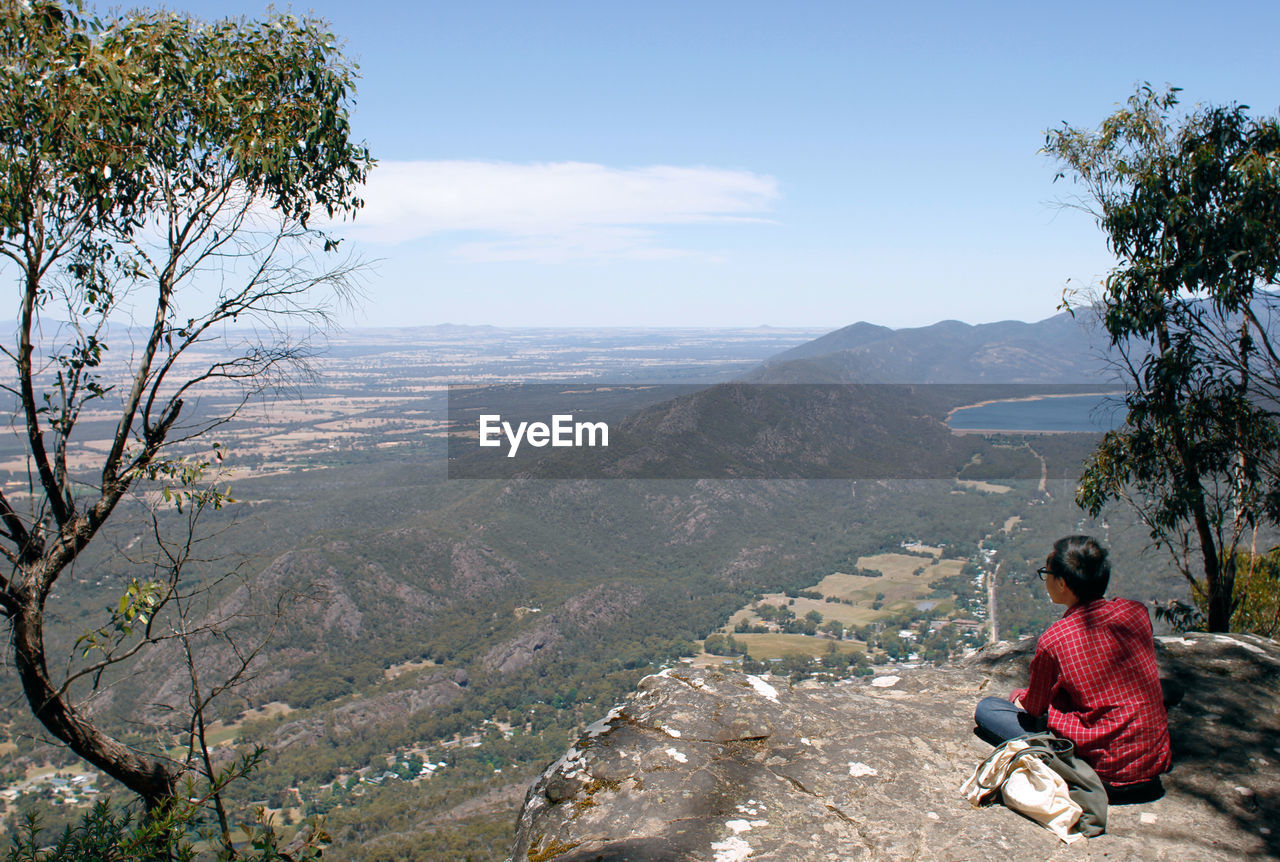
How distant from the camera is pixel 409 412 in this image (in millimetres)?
140750

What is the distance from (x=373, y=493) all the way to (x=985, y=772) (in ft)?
283

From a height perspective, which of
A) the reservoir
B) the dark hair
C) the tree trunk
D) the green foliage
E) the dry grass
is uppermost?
the dark hair

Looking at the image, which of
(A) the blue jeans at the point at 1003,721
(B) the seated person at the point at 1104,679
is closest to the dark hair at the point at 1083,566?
(B) the seated person at the point at 1104,679

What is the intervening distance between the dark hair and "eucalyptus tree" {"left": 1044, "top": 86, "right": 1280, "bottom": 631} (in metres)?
7.67

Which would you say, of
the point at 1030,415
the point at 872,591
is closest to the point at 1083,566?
the point at 872,591

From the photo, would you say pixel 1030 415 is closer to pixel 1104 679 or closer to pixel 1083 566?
pixel 1083 566

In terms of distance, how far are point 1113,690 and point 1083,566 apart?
2.00ft

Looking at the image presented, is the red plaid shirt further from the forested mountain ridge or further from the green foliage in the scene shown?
the forested mountain ridge

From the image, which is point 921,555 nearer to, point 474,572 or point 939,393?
point 474,572

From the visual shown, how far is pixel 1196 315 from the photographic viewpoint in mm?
10680

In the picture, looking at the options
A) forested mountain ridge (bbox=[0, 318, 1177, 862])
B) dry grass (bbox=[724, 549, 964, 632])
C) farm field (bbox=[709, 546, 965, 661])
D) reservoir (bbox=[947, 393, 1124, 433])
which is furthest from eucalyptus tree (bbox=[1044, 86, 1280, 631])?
reservoir (bbox=[947, 393, 1124, 433])

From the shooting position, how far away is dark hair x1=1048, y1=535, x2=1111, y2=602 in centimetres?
389

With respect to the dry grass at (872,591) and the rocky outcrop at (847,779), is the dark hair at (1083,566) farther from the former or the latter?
the dry grass at (872,591)

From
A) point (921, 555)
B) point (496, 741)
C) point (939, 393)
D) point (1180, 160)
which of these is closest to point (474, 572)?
point (496, 741)
